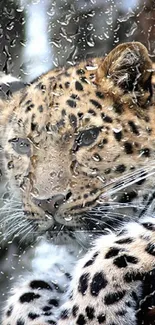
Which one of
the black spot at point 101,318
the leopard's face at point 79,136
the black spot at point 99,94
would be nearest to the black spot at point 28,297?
the leopard's face at point 79,136

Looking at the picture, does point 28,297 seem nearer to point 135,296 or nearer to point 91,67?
point 135,296

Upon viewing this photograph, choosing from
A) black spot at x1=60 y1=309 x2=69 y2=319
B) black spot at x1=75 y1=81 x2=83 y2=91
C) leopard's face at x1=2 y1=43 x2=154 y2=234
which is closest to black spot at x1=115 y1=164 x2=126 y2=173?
leopard's face at x1=2 y1=43 x2=154 y2=234

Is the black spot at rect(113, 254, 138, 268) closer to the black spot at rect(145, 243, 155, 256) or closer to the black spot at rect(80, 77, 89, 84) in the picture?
the black spot at rect(145, 243, 155, 256)

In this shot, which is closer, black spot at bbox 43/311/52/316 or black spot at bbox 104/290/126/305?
black spot at bbox 104/290/126/305

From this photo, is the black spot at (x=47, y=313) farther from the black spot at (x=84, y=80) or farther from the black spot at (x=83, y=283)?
the black spot at (x=84, y=80)

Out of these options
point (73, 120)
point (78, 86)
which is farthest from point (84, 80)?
point (73, 120)

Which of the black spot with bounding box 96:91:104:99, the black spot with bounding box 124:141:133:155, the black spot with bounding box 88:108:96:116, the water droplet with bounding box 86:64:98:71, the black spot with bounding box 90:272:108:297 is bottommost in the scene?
the black spot with bounding box 124:141:133:155
